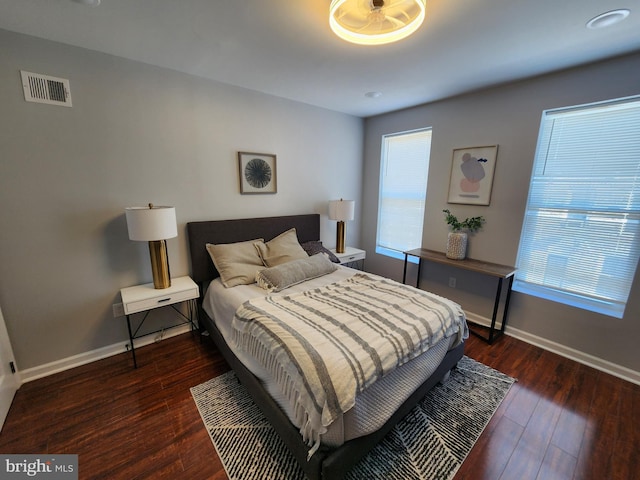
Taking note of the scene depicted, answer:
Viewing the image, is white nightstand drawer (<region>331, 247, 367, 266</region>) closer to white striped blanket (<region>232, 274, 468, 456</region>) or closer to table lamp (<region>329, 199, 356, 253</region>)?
table lamp (<region>329, 199, 356, 253</region>)

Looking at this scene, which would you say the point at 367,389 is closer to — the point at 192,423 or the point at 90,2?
the point at 192,423

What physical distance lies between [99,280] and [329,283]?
2.00 m

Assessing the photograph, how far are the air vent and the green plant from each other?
3689mm

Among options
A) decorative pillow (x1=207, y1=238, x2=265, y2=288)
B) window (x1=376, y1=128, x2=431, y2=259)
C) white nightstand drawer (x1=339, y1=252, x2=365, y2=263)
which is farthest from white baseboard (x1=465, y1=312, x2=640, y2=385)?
decorative pillow (x1=207, y1=238, x2=265, y2=288)

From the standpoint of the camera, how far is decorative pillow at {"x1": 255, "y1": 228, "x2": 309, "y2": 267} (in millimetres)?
2662

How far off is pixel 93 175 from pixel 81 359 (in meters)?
1.57

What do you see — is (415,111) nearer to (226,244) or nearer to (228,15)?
(228,15)

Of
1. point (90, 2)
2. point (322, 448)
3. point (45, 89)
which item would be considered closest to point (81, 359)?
point (45, 89)

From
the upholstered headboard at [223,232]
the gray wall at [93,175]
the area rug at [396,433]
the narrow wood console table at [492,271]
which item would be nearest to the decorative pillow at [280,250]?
the upholstered headboard at [223,232]

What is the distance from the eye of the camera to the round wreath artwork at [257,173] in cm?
286

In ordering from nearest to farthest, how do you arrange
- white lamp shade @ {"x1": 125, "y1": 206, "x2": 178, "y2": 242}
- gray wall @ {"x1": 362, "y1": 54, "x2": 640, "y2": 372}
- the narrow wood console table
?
white lamp shade @ {"x1": 125, "y1": 206, "x2": 178, "y2": 242}, gray wall @ {"x1": 362, "y1": 54, "x2": 640, "y2": 372}, the narrow wood console table

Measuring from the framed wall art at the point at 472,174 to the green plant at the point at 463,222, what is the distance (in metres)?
0.17

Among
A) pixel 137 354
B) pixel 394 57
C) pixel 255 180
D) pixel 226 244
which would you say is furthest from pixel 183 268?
pixel 394 57

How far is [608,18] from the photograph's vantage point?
1.52 metres
